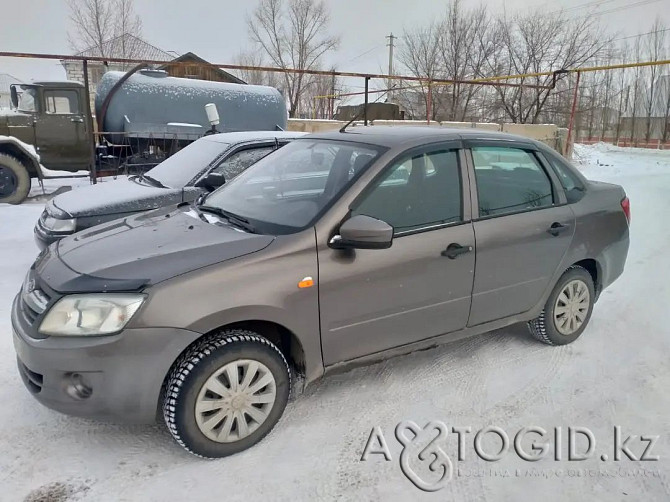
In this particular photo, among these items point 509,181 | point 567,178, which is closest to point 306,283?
point 509,181

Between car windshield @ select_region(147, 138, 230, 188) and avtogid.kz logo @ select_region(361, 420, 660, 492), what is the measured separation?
3803 mm

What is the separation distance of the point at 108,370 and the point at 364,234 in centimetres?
134

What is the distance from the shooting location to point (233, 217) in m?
3.01

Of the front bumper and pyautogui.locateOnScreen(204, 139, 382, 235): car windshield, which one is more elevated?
pyautogui.locateOnScreen(204, 139, 382, 235): car windshield

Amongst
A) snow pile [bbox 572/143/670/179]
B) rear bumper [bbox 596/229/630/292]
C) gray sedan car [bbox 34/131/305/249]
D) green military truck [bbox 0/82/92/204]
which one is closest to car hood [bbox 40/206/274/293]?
gray sedan car [bbox 34/131/305/249]

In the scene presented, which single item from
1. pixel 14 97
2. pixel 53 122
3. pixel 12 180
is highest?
pixel 14 97

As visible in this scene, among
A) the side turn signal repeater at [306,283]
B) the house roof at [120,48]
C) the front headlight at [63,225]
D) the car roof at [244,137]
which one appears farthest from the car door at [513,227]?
the house roof at [120,48]

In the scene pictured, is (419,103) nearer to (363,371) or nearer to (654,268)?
(654,268)

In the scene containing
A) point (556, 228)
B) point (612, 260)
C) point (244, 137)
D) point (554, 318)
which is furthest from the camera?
point (244, 137)

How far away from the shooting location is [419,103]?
22016mm

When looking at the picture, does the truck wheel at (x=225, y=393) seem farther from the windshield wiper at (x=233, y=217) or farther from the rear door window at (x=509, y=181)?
the rear door window at (x=509, y=181)

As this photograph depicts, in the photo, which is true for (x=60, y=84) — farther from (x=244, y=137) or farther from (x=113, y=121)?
(x=244, y=137)

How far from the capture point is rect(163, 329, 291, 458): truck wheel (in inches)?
94.0

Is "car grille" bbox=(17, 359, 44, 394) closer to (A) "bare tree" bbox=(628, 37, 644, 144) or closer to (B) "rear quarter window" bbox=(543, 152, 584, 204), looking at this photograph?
(B) "rear quarter window" bbox=(543, 152, 584, 204)
